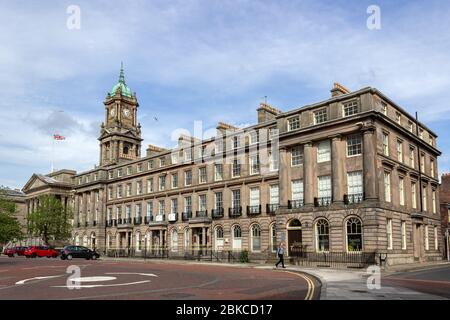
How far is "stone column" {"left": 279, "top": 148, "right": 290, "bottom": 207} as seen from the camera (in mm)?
40469

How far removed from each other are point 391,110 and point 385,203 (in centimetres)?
857

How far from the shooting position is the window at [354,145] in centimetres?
3634

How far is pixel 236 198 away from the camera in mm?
47156

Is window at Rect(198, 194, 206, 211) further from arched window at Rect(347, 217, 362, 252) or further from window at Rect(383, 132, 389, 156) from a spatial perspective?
window at Rect(383, 132, 389, 156)

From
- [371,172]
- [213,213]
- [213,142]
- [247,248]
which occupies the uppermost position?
[213,142]

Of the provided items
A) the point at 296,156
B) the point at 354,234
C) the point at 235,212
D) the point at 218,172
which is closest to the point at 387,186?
the point at 354,234

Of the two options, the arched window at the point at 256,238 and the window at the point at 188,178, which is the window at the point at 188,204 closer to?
the window at the point at 188,178

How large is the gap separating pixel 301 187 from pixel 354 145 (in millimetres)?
5982

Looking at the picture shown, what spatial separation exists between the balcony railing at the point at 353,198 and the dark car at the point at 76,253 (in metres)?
29.3

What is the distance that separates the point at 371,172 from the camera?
34562 millimetres

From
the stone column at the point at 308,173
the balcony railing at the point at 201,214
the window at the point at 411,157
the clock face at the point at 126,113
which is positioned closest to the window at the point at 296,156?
the stone column at the point at 308,173
